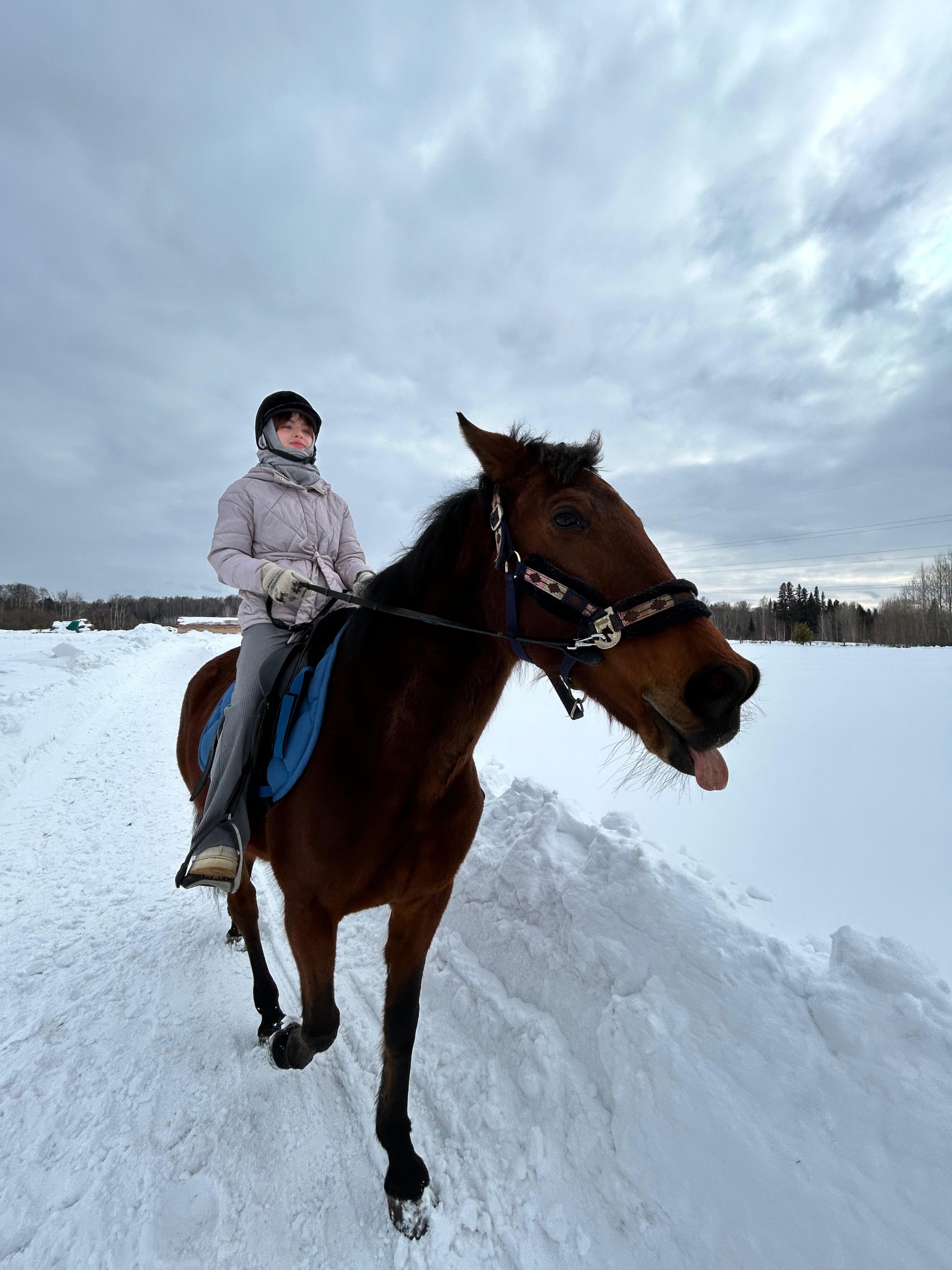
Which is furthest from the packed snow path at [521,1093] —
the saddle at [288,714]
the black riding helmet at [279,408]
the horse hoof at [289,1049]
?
the black riding helmet at [279,408]

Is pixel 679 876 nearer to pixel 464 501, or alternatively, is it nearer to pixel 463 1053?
pixel 463 1053

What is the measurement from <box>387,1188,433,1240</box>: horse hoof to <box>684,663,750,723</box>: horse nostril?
7.64 feet

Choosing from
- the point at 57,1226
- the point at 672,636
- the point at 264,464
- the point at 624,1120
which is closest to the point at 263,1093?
the point at 57,1226

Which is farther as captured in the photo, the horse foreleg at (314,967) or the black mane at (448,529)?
the horse foreleg at (314,967)

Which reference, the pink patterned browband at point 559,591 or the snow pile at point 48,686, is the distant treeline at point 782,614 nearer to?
the snow pile at point 48,686

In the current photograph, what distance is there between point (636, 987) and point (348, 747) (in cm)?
200

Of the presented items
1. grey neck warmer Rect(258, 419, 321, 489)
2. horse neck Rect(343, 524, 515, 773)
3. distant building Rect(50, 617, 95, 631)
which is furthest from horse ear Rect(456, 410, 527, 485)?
distant building Rect(50, 617, 95, 631)

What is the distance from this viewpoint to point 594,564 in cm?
171

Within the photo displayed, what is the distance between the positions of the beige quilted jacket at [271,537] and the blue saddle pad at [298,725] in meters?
0.44

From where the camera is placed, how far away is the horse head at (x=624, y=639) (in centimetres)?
145

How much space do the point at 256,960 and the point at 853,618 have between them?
79.6 metres

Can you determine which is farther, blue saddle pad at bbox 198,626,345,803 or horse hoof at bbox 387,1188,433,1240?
blue saddle pad at bbox 198,626,345,803

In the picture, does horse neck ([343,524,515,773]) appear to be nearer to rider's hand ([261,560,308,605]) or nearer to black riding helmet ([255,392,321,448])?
rider's hand ([261,560,308,605])

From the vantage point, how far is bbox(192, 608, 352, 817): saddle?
2230 mm
